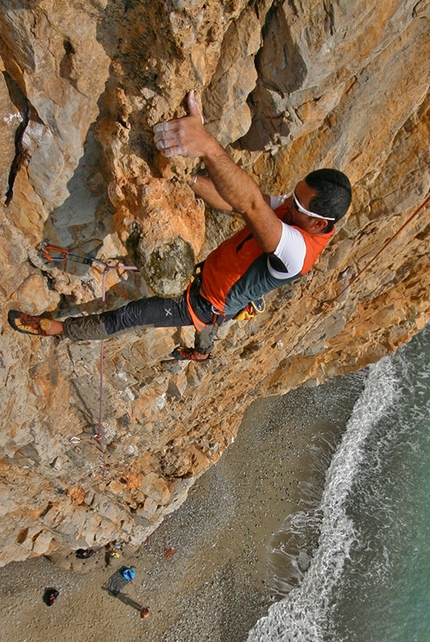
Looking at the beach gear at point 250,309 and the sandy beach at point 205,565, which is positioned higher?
the beach gear at point 250,309

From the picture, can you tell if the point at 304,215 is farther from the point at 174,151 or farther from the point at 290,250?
the point at 174,151

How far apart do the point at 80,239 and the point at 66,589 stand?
28.6 ft

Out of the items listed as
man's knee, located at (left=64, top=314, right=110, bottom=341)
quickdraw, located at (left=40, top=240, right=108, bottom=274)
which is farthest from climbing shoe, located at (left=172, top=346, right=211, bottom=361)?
quickdraw, located at (left=40, top=240, right=108, bottom=274)

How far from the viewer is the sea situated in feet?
32.2

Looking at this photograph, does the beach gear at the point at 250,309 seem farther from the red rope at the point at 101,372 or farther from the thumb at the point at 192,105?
the thumb at the point at 192,105

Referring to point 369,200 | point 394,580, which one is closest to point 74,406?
point 369,200

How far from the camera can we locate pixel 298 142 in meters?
4.48

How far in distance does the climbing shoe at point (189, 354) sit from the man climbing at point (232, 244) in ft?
2.00

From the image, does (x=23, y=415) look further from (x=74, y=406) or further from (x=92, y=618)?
(x=92, y=618)

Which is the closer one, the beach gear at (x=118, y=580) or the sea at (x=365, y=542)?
the beach gear at (x=118, y=580)

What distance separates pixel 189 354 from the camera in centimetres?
551

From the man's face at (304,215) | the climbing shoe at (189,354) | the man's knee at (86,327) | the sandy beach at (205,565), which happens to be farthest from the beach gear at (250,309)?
the sandy beach at (205,565)

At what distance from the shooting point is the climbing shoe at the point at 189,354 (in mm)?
5469

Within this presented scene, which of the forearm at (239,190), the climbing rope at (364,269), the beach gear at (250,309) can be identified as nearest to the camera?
the forearm at (239,190)
